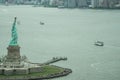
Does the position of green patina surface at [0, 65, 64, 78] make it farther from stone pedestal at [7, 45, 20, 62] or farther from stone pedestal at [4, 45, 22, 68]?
stone pedestal at [7, 45, 20, 62]

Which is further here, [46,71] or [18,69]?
[46,71]

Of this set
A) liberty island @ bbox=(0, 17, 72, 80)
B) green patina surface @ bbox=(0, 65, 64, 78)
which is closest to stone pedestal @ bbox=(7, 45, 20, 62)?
liberty island @ bbox=(0, 17, 72, 80)

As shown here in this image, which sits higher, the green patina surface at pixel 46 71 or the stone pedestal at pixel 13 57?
the stone pedestal at pixel 13 57

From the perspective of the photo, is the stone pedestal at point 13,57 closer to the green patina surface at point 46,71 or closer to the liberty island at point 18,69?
the liberty island at point 18,69

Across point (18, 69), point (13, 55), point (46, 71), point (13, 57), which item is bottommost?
point (46, 71)

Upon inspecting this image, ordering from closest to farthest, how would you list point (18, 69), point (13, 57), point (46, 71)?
1. point (18, 69)
2. point (13, 57)
3. point (46, 71)

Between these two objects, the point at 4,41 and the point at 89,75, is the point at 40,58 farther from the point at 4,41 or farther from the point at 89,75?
the point at 4,41

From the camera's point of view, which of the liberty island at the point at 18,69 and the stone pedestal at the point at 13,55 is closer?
the liberty island at the point at 18,69

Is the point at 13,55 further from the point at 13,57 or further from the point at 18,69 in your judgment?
the point at 18,69

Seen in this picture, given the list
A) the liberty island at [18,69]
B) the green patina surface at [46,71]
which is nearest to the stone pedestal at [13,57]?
the liberty island at [18,69]

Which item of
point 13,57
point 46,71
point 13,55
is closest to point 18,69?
point 13,57

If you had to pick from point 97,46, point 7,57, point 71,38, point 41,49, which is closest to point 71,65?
point 7,57

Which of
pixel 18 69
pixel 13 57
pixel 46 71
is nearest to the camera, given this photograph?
pixel 18 69
